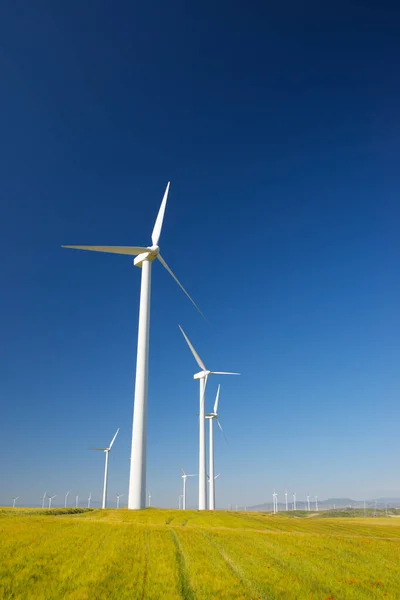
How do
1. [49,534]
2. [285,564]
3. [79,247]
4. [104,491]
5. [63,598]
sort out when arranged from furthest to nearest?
[104,491]
[79,247]
[49,534]
[285,564]
[63,598]

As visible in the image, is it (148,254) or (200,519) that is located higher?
(148,254)

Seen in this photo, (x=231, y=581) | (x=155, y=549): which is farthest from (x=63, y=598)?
(x=155, y=549)

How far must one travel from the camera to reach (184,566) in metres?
22.5

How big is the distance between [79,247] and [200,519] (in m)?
43.2

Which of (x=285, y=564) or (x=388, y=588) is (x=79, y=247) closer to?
(x=285, y=564)

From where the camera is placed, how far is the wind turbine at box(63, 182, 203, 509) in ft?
181

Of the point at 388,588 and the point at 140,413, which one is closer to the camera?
the point at 388,588

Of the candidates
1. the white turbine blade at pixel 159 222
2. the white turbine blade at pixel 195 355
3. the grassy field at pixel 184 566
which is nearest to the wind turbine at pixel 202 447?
the white turbine blade at pixel 195 355

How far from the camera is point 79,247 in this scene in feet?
214

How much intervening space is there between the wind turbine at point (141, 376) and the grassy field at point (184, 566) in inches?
862

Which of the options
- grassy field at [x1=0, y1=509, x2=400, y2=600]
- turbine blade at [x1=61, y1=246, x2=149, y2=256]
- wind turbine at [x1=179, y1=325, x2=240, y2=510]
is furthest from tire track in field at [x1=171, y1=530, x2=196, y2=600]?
wind turbine at [x1=179, y1=325, x2=240, y2=510]

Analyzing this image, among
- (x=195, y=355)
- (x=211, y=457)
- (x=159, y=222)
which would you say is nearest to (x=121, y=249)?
(x=159, y=222)

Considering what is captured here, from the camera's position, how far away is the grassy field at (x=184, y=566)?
18172 mm

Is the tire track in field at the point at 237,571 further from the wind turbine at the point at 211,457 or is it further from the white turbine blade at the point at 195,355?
the wind turbine at the point at 211,457
